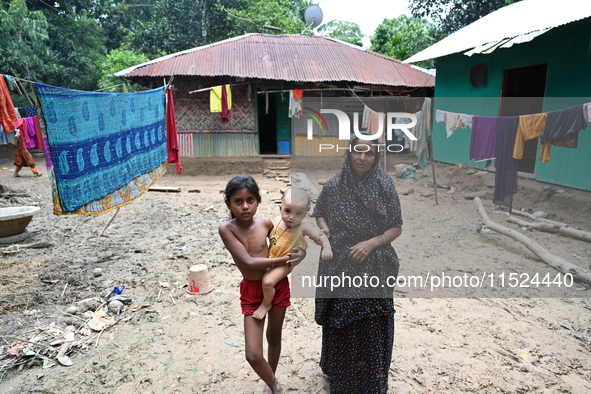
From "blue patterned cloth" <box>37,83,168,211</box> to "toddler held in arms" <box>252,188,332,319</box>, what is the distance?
2.59m

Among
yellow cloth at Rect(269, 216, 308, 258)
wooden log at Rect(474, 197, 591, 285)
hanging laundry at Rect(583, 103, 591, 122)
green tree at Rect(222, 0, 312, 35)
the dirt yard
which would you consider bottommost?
the dirt yard

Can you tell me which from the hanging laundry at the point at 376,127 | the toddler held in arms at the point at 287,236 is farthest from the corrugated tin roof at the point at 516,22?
the toddler held in arms at the point at 287,236

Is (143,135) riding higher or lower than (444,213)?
higher

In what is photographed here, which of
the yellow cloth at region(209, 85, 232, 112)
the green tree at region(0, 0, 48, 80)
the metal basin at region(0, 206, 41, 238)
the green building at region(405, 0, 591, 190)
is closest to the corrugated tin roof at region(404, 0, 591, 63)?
the green building at region(405, 0, 591, 190)

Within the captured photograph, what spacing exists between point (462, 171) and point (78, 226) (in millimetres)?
7474

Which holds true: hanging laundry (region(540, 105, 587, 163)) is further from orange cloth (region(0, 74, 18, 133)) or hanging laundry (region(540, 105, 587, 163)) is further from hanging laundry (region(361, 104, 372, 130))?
orange cloth (region(0, 74, 18, 133))

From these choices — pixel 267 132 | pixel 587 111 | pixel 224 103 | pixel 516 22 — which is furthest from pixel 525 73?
pixel 267 132

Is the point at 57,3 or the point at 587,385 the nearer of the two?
the point at 587,385

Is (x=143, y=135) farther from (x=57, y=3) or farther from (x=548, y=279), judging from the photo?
(x=57, y=3)

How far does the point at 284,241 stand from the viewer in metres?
1.91

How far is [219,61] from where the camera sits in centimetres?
1022

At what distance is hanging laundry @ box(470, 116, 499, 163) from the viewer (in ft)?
19.3

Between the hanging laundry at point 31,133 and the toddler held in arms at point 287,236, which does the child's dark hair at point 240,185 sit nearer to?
the toddler held in arms at point 287,236

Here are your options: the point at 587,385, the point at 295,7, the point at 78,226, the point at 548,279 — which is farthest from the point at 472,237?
the point at 295,7
